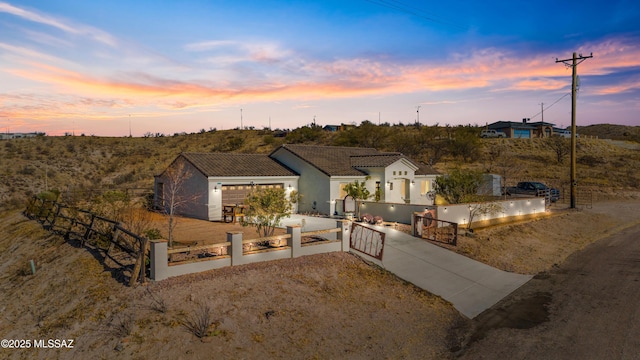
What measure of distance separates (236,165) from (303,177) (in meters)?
5.39

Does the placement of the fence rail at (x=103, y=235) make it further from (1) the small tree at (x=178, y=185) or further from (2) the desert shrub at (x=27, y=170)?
(2) the desert shrub at (x=27, y=170)

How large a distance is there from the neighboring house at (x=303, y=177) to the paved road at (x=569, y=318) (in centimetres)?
1495

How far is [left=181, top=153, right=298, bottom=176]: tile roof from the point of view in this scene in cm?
2888

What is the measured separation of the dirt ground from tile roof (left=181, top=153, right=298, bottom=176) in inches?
480

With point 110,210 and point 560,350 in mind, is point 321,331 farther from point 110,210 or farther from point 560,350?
point 110,210

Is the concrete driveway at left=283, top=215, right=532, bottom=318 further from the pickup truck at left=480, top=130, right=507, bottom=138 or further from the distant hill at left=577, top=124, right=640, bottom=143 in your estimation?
the distant hill at left=577, top=124, right=640, bottom=143

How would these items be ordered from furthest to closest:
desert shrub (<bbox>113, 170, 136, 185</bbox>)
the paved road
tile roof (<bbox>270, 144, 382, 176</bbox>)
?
desert shrub (<bbox>113, 170, 136, 185</bbox>), tile roof (<bbox>270, 144, 382, 176</bbox>), the paved road

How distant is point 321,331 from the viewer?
36.4 feet

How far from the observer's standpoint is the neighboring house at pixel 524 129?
95.1m

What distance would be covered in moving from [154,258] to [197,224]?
549 inches

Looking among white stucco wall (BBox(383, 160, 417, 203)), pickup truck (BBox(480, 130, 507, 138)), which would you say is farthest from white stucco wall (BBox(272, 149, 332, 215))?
pickup truck (BBox(480, 130, 507, 138))

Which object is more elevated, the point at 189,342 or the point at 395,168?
the point at 395,168

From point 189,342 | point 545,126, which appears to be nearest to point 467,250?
point 189,342

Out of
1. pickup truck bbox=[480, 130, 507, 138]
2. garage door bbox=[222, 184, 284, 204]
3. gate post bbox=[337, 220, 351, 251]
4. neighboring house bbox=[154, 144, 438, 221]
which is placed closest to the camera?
gate post bbox=[337, 220, 351, 251]
